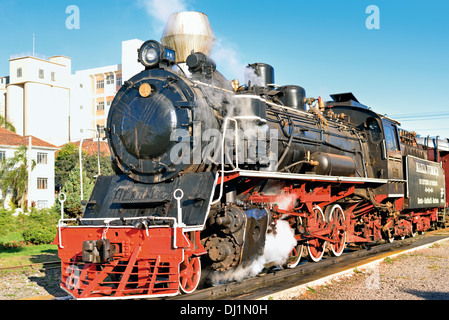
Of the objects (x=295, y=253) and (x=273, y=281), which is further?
(x=295, y=253)

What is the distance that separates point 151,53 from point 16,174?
2709cm

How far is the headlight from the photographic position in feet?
24.1

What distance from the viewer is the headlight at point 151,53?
7.34 meters

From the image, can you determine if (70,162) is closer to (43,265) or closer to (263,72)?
(43,265)

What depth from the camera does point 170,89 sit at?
7012 mm

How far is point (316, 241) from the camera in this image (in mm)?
9586

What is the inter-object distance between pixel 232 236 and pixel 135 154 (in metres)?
2.03

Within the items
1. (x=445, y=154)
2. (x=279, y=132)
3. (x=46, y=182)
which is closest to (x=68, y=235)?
(x=279, y=132)

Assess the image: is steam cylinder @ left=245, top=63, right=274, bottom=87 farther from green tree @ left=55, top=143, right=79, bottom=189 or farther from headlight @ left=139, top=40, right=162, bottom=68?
green tree @ left=55, top=143, right=79, bottom=189

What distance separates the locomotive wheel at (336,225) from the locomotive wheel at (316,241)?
301 mm

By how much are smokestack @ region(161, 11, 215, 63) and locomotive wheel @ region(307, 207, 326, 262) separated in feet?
13.3

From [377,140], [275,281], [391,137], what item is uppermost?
[391,137]

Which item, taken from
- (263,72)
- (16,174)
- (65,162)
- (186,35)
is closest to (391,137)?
(263,72)

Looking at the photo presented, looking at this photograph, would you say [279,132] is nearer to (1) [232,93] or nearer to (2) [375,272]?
(1) [232,93]
